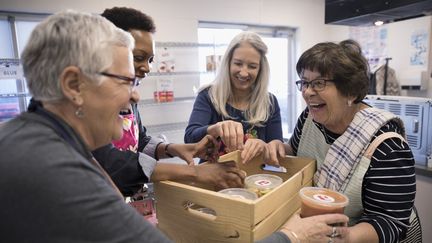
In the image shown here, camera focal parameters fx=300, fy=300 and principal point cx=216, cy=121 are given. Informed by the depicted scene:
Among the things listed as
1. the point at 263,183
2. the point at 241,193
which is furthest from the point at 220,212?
the point at 263,183

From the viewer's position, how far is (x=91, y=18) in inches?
23.2

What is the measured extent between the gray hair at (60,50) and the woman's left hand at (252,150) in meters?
0.68

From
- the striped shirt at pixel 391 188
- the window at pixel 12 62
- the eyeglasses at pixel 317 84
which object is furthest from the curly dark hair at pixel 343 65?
the window at pixel 12 62

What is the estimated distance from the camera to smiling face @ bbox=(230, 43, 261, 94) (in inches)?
61.9

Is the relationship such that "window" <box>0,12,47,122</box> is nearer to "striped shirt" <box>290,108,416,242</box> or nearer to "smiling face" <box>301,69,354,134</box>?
"smiling face" <box>301,69,354,134</box>

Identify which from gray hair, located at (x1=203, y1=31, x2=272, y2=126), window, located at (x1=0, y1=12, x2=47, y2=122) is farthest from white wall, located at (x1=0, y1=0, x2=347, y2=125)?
gray hair, located at (x1=203, y1=31, x2=272, y2=126)

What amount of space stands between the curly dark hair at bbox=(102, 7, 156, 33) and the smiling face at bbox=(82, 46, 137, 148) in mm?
404

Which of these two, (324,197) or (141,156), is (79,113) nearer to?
(141,156)

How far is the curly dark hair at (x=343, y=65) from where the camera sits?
3.47 ft

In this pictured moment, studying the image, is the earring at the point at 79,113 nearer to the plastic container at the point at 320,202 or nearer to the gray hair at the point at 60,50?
the gray hair at the point at 60,50

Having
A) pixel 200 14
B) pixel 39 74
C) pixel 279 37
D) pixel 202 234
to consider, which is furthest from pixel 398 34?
pixel 39 74

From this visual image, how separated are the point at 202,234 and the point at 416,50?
10.9 feet

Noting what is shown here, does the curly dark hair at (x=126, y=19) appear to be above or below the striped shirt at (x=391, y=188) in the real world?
above

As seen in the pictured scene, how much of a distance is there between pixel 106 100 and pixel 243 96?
1.12 m
